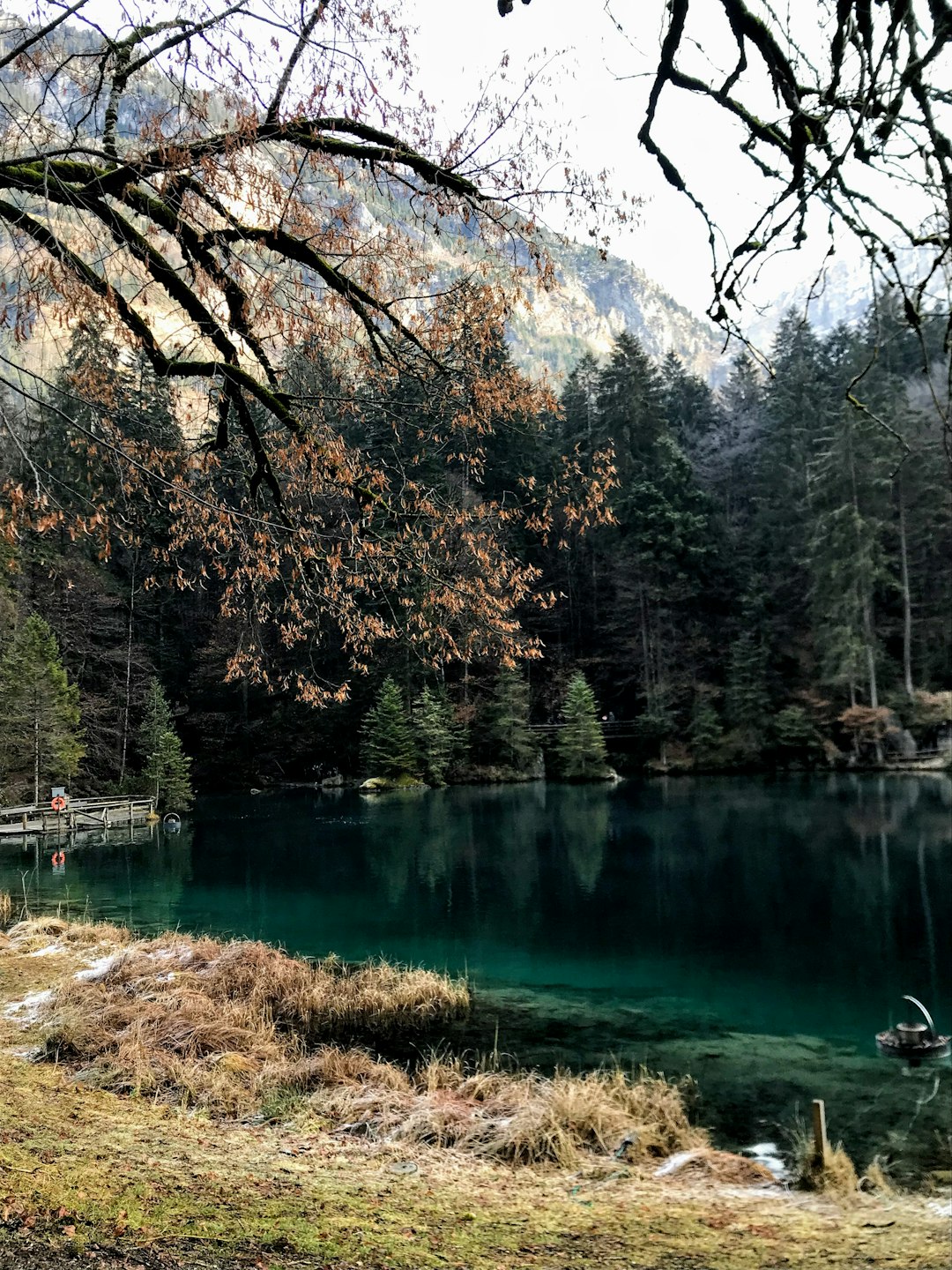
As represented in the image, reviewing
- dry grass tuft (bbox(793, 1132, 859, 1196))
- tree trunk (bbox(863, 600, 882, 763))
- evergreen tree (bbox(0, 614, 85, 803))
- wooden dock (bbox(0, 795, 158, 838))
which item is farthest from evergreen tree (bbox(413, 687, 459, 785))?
dry grass tuft (bbox(793, 1132, 859, 1196))

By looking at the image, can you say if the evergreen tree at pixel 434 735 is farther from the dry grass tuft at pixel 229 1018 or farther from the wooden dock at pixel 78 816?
the dry grass tuft at pixel 229 1018

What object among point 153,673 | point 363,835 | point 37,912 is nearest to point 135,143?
point 37,912

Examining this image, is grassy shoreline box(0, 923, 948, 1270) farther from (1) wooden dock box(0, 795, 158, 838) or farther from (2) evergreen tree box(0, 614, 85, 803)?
(2) evergreen tree box(0, 614, 85, 803)

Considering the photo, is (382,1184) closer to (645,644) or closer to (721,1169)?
(721,1169)

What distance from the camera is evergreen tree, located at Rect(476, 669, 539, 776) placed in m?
36.1

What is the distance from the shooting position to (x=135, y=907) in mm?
15945

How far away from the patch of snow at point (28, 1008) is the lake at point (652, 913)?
3.94m

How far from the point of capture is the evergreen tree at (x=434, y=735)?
3562cm

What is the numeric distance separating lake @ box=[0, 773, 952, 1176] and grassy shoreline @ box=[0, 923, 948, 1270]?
130cm

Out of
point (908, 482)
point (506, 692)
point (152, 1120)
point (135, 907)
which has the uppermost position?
point (908, 482)

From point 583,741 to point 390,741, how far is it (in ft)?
24.5

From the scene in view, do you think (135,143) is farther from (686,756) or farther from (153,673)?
(153,673)

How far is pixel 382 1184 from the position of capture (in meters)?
4.60

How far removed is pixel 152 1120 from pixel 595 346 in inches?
6908
